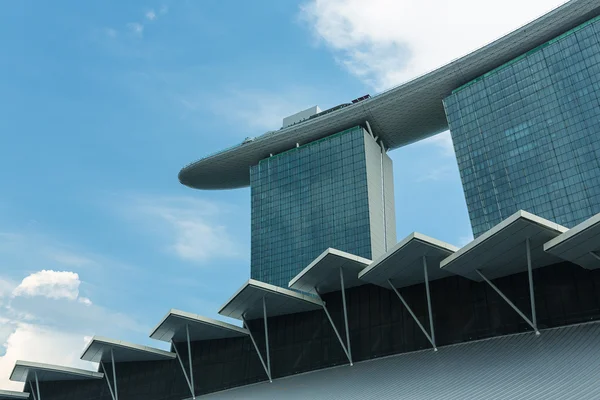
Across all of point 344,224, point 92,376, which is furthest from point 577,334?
point 344,224

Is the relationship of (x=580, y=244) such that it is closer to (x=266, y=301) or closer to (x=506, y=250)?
(x=506, y=250)

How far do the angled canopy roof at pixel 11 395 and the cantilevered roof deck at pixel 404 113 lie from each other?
266 feet

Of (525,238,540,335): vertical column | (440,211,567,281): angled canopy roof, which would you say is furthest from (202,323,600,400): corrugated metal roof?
(440,211,567,281): angled canopy roof

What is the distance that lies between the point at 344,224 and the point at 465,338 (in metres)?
84.0

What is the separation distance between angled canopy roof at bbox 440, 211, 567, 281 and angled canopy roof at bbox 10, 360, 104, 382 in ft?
132

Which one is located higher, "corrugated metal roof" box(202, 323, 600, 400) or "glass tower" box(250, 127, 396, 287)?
"glass tower" box(250, 127, 396, 287)

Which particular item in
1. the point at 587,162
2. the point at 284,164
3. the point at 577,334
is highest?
the point at 284,164

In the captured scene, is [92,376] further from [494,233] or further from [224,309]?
[494,233]

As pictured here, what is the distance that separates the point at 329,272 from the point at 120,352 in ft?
81.2

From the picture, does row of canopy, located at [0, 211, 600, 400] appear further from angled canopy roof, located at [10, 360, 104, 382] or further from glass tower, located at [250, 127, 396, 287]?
glass tower, located at [250, 127, 396, 287]

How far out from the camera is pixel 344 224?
123562 millimetres

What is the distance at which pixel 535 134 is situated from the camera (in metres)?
104

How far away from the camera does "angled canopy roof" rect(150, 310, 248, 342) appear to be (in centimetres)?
5181

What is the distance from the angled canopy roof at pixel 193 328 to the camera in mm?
51812
